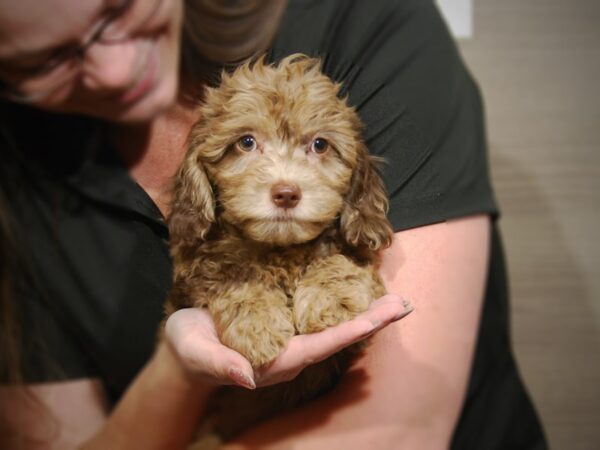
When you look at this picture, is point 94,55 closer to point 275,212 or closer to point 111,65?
point 111,65

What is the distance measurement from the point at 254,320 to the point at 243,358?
4 cm

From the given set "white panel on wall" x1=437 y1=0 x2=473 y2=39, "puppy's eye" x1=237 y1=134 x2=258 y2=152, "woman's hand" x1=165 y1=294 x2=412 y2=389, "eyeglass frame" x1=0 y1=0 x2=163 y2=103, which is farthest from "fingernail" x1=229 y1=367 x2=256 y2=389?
"white panel on wall" x1=437 y1=0 x2=473 y2=39

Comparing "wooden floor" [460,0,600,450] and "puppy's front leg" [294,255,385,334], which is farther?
"wooden floor" [460,0,600,450]

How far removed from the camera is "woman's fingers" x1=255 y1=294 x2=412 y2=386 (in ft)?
1.95

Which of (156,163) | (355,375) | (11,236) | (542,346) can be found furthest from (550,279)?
(11,236)

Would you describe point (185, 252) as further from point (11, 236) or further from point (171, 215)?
point (11, 236)

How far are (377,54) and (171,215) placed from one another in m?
0.30

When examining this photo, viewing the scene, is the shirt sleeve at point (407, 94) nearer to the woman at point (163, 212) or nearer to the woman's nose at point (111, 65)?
the woman at point (163, 212)

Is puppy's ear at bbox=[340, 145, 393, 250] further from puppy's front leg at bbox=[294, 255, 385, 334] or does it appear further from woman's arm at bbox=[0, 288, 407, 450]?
woman's arm at bbox=[0, 288, 407, 450]

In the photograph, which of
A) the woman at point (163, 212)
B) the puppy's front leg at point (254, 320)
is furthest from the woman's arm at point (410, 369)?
the puppy's front leg at point (254, 320)

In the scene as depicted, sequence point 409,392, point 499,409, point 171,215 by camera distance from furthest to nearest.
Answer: point 499,409
point 409,392
point 171,215

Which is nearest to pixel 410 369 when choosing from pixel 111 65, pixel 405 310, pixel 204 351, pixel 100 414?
pixel 405 310

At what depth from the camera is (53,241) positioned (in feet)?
2.20

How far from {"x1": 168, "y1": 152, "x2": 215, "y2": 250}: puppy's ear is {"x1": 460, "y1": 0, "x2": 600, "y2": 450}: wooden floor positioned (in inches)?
20.7
